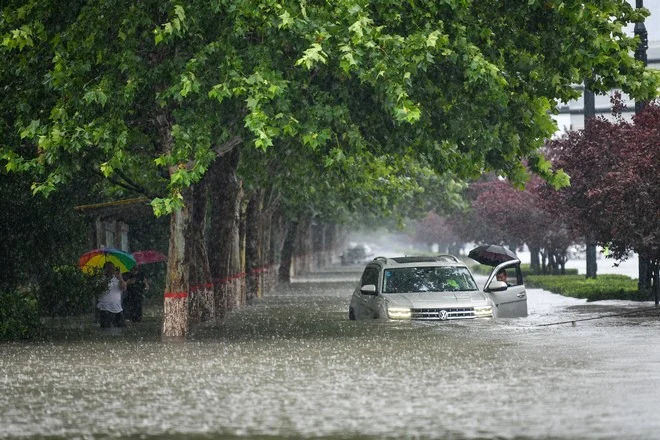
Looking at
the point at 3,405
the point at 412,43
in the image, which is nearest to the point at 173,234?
the point at 412,43

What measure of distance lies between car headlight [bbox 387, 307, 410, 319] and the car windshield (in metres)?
1.21

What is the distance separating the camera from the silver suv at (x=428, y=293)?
75.7 feet

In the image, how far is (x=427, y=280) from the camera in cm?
2480

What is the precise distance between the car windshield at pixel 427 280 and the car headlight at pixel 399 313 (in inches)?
47.8

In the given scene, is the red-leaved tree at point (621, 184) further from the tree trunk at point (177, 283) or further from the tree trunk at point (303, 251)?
the tree trunk at point (303, 251)

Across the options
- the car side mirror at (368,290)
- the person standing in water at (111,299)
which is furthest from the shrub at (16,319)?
the car side mirror at (368,290)

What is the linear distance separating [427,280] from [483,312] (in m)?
1.78

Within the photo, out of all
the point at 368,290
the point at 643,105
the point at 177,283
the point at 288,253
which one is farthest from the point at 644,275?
the point at 288,253

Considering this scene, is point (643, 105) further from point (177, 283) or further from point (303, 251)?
point (303, 251)

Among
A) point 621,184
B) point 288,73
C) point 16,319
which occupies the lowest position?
point 16,319

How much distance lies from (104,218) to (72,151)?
415 inches

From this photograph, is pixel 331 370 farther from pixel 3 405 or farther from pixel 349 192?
pixel 349 192

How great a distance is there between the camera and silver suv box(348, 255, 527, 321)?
23078mm

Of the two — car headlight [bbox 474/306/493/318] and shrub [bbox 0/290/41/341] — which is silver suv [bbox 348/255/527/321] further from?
shrub [bbox 0/290/41/341]
